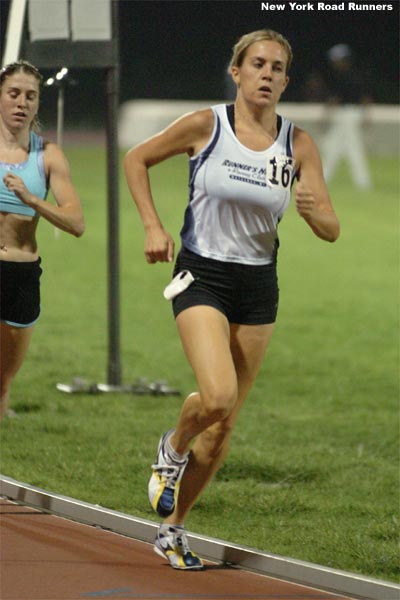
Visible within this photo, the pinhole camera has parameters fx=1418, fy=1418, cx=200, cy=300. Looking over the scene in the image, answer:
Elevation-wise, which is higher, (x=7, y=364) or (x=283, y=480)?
(x=7, y=364)

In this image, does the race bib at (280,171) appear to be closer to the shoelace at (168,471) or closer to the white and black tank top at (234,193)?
the white and black tank top at (234,193)

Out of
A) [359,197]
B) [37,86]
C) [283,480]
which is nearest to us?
[37,86]

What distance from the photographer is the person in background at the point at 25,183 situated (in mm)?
6789

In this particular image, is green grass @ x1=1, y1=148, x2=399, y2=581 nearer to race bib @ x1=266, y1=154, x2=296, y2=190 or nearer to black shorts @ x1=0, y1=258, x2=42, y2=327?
black shorts @ x1=0, y1=258, x2=42, y2=327

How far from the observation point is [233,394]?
6012 mm

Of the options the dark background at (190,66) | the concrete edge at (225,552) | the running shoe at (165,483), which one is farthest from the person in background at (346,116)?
the running shoe at (165,483)

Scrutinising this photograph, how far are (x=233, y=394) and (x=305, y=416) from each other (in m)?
5.69

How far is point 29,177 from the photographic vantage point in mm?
6867

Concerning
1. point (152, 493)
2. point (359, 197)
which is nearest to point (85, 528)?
point (152, 493)

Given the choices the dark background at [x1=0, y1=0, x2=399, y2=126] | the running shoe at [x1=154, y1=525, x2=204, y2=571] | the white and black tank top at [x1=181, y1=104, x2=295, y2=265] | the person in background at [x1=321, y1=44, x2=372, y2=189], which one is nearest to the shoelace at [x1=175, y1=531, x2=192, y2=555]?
the running shoe at [x1=154, y1=525, x2=204, y2=571]

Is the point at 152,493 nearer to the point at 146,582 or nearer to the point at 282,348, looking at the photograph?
the point at 146,582

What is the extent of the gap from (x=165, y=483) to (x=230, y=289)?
2.99ft

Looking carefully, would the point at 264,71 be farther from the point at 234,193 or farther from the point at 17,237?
the point at 17,237

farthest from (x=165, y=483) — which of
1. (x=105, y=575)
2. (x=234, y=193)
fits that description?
(x=234, y=193)
